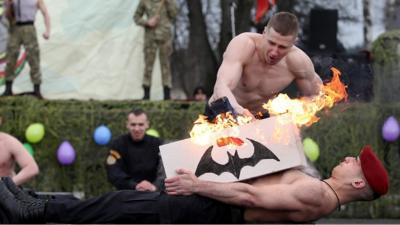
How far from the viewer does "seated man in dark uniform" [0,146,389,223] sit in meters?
6.15

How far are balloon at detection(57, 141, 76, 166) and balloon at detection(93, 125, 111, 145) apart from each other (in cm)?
32

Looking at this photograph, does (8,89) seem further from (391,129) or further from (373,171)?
(373,171)

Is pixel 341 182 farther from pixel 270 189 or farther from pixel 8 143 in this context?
pixel 8 143

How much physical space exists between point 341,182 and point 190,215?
104 cm

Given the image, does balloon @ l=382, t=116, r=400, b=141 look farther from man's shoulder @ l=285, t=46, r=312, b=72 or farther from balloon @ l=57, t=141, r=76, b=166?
man's shoulder @ l=285, t=46, r=312, b=72

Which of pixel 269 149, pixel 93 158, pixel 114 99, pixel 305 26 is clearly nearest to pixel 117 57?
pixel 114 99

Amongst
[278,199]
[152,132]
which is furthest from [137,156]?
[278,199]

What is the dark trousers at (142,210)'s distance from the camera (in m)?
6.23

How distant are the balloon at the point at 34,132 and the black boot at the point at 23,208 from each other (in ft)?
14.0

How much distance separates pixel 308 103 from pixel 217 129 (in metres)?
0.70

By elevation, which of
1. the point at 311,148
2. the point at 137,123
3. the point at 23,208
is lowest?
the point at 311,148

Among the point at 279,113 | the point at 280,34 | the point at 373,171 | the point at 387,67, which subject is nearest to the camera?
the point at 373,171

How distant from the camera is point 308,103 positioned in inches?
262

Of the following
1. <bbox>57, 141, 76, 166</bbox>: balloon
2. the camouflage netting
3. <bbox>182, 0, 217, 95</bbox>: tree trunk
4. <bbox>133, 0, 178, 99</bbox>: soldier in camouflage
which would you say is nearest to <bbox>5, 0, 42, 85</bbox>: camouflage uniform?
<bbox>57, 141, 76, 166</bbox>: balloon
